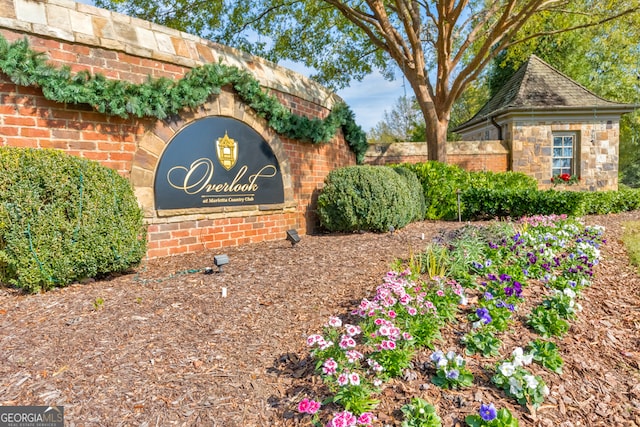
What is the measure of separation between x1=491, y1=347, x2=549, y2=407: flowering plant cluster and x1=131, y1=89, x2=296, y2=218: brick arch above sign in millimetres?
4255

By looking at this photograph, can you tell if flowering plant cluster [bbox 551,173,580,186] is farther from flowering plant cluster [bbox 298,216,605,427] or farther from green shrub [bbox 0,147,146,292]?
green shrub [bbox 0,147,146,292]

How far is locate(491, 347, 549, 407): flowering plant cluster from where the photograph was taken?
2.09 metres

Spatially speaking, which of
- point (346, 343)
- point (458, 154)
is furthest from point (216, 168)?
point (458, 154)

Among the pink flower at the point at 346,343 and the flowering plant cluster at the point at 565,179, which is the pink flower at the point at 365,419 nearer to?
the pink flower at the point at 346,343

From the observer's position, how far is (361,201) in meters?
6.36

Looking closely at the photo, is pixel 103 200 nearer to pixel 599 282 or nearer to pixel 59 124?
pixel 59 124

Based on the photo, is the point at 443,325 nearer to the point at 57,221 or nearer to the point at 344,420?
the point at 344,420

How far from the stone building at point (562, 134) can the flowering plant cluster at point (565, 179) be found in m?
0.14

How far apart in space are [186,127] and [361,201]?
3035 millimetres

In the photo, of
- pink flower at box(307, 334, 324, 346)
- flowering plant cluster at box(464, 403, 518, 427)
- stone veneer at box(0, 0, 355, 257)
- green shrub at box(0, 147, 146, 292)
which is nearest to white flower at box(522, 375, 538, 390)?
flowering plant cluster at box(464, 403, 518, 427)

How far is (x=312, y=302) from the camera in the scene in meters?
3.38

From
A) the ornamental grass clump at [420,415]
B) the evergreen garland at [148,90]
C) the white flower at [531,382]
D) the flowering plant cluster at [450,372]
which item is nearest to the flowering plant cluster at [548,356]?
the white flower at [531,382]

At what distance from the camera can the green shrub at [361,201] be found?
21.0 feet

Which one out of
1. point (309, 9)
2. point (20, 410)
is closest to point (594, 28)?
point (309, 9)
